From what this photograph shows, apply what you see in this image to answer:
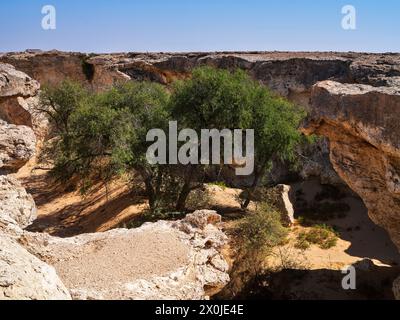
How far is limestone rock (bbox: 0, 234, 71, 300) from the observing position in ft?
14.3

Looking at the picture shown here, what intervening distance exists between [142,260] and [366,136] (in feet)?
15.7

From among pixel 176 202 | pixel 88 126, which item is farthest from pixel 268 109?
pixel 88 126

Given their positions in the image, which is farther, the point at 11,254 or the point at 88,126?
the point at 88,126

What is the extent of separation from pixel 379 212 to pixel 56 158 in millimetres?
11268

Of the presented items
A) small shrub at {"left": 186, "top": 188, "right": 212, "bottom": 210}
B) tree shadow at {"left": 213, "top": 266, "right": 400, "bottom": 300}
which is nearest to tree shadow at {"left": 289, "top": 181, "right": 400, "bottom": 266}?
tree shadow at {"left": 213, "top": 266, "right": 400, "bottom": 300}

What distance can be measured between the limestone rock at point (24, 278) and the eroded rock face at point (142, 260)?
994 millimetres

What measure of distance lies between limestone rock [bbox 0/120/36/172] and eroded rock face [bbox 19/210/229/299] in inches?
65.2

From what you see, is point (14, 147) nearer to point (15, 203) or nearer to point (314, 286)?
point (15, 203)

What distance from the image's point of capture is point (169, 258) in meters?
7.11

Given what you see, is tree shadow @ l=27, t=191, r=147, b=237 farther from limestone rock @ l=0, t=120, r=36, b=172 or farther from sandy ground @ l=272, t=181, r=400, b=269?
limestone rock @ l=0, t=120, r=36, b=172

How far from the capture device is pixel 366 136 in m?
8.30

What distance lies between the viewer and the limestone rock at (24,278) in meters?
4.34

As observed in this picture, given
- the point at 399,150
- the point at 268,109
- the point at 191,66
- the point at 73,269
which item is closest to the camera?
the point at 73,269
